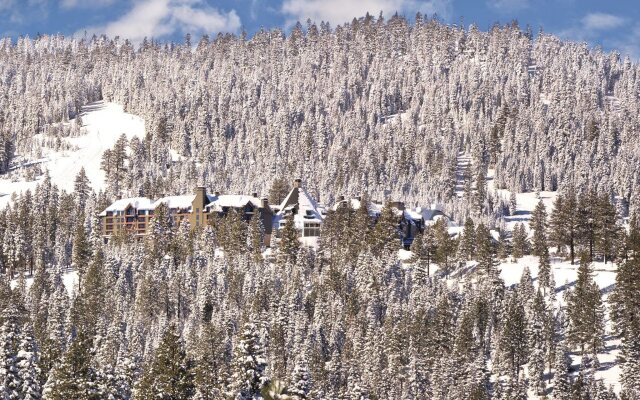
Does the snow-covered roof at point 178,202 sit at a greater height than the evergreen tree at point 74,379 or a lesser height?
greater

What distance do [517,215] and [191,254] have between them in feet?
300

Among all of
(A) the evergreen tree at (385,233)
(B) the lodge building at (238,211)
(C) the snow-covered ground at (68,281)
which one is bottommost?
(C) the snow-covered ground at (68,281)

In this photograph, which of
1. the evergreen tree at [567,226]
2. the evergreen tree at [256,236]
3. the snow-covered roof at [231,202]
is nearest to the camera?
the evergreen tree at [567,226]

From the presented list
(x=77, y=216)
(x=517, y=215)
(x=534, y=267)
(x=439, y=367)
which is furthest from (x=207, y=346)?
(x=517, y=215)

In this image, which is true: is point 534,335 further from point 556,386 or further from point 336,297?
point 336,297

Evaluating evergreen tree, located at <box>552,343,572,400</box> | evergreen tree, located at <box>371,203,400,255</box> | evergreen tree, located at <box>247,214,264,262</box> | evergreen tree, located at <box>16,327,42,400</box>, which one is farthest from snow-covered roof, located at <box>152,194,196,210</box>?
evergreen tree, located at <box>16,327,42,400</box>

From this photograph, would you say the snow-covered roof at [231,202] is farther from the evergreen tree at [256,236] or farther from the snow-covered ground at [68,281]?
the snow-covered ground at [68,281]

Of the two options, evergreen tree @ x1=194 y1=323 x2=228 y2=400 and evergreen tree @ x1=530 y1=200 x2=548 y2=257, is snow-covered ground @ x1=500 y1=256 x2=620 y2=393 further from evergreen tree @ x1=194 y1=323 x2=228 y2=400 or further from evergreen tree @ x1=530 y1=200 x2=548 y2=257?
evergreen tree @ x1=194 y1=323 x2=228 y2=400

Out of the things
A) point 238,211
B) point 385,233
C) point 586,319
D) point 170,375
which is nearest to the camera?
point 170,375

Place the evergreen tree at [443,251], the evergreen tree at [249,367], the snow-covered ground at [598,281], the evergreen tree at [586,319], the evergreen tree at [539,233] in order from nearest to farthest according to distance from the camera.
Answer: the evergreen tree at [249,367], the snow-covered ground at [598,281], the evergreen tree at [586,319], the evergreen tree at [539,233], the evergreen tree at [443,251]

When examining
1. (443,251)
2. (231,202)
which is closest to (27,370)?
(443,251)

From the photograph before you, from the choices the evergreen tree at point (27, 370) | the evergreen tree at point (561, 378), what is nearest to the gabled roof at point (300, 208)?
the evergreen tree at point (561, 378)

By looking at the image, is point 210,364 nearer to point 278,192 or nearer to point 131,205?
point 131,205

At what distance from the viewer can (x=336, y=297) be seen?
117750mm
